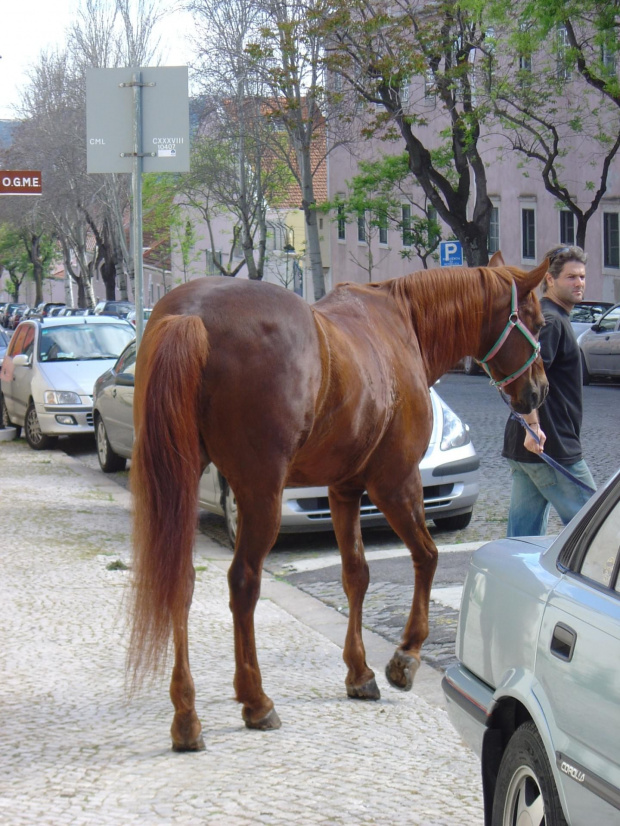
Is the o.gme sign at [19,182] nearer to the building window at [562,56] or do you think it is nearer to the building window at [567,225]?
the building window at [562,56]

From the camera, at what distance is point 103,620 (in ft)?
23.2

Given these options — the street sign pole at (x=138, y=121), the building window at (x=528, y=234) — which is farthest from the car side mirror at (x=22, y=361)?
the building window at (x=528, y=234)

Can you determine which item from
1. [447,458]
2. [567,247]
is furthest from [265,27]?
[567,247]

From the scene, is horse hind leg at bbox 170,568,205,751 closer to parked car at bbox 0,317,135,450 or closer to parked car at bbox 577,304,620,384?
parked car at bbox 0,317,135,450

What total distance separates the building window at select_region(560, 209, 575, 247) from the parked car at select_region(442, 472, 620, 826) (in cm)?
3388

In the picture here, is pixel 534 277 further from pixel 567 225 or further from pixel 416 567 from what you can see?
pixel 567 225

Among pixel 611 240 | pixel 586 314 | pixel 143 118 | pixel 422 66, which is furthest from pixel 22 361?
pixel 611 240

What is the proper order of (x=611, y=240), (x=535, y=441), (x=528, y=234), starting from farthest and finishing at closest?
1. (x=528, y=234)
2. (x=611, y=240)
3. (x=535, y=441)

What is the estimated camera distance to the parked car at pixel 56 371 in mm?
16766

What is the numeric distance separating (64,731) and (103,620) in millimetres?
2047

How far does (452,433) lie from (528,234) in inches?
1188

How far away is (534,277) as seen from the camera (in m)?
Answer: 6.07

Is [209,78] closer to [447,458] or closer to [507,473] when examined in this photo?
[507,473]

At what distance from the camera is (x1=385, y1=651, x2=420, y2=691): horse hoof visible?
18.8ft
